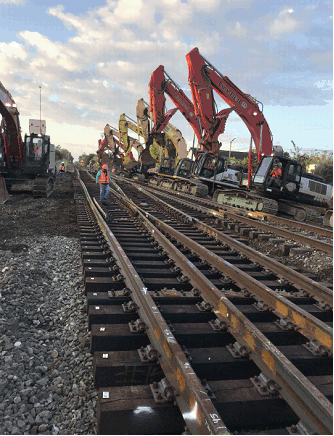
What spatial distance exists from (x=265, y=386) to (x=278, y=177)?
1206 cm

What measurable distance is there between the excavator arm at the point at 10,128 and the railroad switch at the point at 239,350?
1352 centimetres

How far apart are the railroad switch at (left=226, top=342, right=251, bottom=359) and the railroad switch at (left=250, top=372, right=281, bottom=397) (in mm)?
281

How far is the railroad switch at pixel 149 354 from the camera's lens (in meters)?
2.75

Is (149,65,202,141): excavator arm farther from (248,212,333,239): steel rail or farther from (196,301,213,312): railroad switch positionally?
Result: (196,301,213,312): railroad switch

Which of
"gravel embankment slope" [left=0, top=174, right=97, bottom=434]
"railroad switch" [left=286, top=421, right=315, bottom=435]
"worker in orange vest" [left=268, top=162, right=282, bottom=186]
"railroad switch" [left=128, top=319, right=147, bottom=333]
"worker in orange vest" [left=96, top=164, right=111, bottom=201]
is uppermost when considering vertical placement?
"worker in orange vest" [left=268, top=162, right=282, bottom=186]

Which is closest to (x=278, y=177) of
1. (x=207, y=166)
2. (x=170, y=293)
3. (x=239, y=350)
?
(x=207, y=166)

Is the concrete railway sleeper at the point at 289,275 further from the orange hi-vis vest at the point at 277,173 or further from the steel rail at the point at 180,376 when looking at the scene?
the orange hi-vis vest at the point at 277,173

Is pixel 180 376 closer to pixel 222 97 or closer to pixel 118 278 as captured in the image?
pixel 118 278

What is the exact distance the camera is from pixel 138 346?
304 centimetres

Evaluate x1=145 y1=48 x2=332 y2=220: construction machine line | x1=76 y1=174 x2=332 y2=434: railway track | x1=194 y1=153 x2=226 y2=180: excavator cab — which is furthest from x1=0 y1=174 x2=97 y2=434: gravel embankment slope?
x1=194 y1=153 x2=226 y2=180: excavator cab

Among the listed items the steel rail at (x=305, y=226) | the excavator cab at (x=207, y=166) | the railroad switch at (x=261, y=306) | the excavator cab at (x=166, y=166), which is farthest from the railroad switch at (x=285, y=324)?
the excavator cab at (x=166, y=166)

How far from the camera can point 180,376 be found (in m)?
2.37

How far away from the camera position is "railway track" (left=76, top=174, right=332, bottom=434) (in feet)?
7.23

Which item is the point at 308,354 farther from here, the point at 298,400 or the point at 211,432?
the point at 211,432
